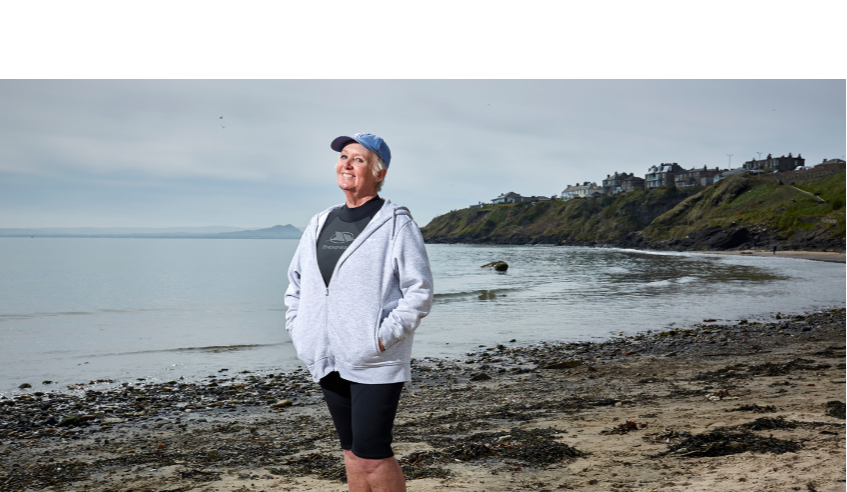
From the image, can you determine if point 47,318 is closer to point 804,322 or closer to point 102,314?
point 102,314

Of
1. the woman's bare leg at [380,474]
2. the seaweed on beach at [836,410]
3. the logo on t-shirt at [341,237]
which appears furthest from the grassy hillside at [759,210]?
the logo on t-shirt at [341,237]

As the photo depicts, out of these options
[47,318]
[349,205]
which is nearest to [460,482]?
[349,205]

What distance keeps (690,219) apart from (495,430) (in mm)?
118889

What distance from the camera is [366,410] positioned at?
2785mm

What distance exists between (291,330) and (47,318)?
25.1 m

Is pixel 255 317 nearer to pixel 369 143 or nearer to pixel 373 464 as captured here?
pixel 373 464

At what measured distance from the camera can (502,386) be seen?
9.06 m

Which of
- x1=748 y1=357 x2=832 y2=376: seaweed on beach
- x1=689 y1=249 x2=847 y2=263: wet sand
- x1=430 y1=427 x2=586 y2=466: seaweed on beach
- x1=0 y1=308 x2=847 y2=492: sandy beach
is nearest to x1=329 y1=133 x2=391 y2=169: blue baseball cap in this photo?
x1=0 y1=308 x2=847 y2=492: sandy beach

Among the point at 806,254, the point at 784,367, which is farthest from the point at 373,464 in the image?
the point at 806,254

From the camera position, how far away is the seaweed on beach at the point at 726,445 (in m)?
4.53

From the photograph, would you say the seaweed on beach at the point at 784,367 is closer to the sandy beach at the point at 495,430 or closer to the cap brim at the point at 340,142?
the sandy beach at the point at 495,430

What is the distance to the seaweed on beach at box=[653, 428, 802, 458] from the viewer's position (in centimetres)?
453

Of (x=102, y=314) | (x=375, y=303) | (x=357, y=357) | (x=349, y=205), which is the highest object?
(x=349, y=205)

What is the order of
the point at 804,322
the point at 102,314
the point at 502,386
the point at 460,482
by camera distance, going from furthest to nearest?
the point at 102,314 → the point at 804,322 → the point at 502,386 → the point at 460,482
